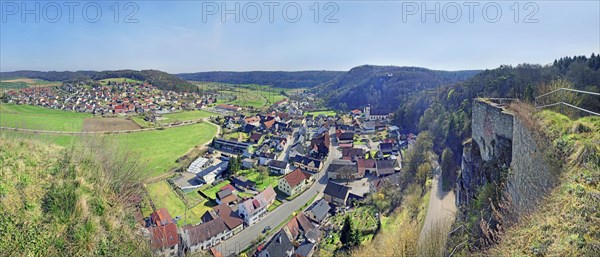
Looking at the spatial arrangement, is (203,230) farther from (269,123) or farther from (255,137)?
(269,123)

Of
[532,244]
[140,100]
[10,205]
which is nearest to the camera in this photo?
[532,244]

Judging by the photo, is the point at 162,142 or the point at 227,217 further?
the point at 162,142

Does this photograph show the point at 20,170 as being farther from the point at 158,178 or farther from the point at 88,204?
the point at 158,178

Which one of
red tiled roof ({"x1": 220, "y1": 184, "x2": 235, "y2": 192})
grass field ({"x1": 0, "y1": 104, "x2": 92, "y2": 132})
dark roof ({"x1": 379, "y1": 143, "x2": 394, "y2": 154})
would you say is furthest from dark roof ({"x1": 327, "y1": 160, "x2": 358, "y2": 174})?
grass field ({"x1": 0, "y1": 104, "x2": 92, "y2": 132})

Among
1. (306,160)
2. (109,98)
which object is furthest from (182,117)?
(306,160)

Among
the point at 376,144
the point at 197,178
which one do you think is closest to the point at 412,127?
the point at 376,144

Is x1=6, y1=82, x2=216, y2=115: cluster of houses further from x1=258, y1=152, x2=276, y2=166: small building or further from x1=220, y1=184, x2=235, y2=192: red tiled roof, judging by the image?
x1=220, y1=184, x2=235, y2=192: red tiled roof

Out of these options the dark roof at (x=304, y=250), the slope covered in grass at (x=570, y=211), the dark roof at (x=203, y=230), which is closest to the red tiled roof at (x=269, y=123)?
the dark roof at (x=203, y=230)
